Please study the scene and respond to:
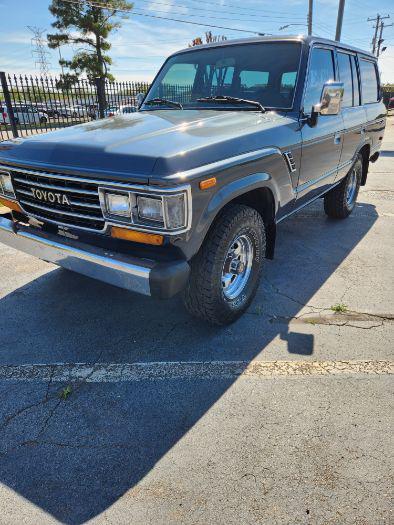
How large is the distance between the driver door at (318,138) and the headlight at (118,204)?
1865 millimetres

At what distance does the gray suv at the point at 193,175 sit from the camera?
7.18 feet

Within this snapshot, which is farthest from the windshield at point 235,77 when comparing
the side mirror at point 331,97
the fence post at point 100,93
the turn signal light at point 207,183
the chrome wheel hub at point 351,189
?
the fence post at point 100,93

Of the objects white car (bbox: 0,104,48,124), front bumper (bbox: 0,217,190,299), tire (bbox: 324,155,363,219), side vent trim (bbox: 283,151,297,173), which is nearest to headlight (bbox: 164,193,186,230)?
front bumper (bbox: 0,217,190,299)

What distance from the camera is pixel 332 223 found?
5.47 m

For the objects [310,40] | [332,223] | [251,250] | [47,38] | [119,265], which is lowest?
[332,223]

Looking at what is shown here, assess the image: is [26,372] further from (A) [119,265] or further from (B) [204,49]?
(B) [204,49]

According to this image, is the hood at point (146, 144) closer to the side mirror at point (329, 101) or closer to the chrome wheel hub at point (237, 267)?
the side mirror at point (329, 101)

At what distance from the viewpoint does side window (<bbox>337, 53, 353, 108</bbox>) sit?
170 inches

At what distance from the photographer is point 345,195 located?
5.36m

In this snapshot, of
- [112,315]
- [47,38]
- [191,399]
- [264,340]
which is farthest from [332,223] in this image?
[47,38]

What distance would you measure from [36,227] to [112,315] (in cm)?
91

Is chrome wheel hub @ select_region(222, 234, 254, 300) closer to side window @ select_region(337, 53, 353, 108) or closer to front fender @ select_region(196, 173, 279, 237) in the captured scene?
front fender @ select_region(196, 173, 279, 237)

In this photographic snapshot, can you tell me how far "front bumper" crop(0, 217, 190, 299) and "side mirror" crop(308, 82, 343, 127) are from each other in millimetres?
1985

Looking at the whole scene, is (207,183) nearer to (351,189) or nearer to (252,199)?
(252,199)
